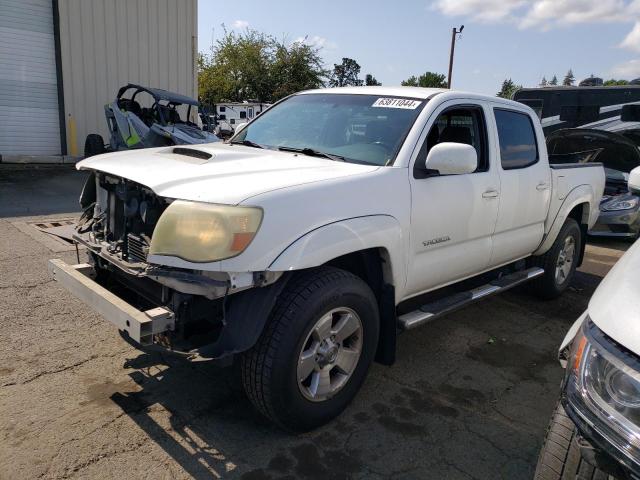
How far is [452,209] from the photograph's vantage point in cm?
357

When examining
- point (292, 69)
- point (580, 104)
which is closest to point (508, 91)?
point (292, 69)

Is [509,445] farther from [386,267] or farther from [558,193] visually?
[558,193]

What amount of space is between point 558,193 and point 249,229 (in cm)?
371

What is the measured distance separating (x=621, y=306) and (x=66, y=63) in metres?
14.8

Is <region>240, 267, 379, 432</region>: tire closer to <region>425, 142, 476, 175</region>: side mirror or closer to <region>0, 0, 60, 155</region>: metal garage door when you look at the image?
<region>425, 142, 476, 175</region>: side mirror

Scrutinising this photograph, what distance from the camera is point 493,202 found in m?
4.00

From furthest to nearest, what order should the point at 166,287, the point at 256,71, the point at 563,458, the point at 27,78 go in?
the point at 256,71, the point at 27,78, the point at 166,287, the point at 563,458

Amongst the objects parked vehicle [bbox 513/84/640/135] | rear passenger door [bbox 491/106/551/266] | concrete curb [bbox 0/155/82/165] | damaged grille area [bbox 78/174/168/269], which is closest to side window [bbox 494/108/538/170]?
rear passenger door [bbox 491/106/551/266]

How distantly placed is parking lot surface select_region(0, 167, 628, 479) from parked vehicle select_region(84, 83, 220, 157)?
21.8 feet

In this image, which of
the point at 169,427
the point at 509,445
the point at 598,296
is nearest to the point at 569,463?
the point at 598,296

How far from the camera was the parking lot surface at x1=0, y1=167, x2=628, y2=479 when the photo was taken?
8.72ft

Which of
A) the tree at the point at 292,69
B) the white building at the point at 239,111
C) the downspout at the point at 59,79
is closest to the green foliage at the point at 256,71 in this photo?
the tree at the point at 292,69

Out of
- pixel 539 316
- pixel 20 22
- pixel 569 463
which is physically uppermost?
pixel 20 22

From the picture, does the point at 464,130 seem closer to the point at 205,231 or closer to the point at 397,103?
the point at 397,103
